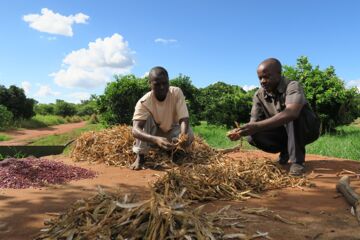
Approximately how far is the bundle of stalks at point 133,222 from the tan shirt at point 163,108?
2.59 metres

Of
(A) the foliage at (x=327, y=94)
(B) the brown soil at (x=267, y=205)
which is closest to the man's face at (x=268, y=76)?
(B) the brown soil at (x=267, y=205)

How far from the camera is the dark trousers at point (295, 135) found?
4.22 m

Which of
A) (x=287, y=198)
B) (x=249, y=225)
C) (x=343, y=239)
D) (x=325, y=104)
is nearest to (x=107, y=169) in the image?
(x=287, y=198)

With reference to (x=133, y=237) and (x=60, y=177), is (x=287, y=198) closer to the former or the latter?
(x=133, y=237)

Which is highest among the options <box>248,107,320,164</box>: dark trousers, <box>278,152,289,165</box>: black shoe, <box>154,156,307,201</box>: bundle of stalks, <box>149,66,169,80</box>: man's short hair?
<box>149,66,169,80</box>: man's short hair

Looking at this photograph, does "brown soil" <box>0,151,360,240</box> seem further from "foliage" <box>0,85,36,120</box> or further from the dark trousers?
"foliage" <box>0,85,36,120</box>

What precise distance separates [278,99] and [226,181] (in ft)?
4.43

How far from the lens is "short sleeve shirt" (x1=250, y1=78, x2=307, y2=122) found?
4.16 m

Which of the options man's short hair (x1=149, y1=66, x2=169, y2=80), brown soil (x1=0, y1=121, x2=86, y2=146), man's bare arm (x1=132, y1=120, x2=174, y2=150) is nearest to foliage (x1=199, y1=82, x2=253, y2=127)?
brown soil (x1=0, y1=121, x2=86, y2=146)

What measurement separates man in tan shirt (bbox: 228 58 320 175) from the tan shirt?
3.12 feet

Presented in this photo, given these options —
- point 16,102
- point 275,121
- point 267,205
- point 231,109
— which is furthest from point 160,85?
point 16,102

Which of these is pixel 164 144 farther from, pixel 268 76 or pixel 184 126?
pixel 268 76

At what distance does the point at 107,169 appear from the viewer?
17.3 feet

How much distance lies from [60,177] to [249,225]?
268 cm
